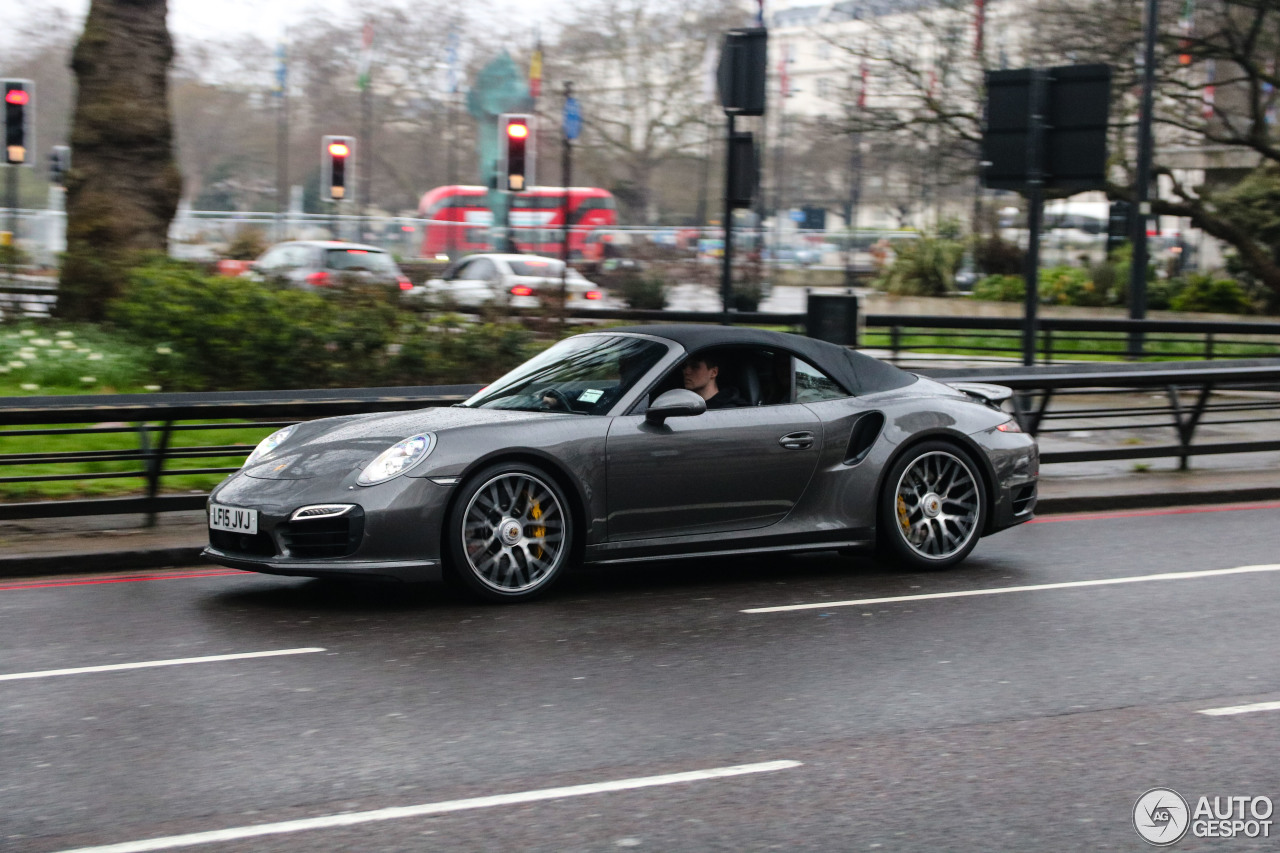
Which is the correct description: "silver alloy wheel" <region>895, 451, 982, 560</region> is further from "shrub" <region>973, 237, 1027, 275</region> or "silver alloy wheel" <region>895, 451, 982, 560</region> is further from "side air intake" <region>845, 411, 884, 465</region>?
"shrub" <region>973, 237, 1027, 275</region>

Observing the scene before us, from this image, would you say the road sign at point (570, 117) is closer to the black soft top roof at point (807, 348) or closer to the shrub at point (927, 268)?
the black soft top roof at point (807, 348)

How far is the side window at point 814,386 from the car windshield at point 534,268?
60.3 ft

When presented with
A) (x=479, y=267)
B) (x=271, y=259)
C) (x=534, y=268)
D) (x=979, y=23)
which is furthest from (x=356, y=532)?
(x=979, y=23)

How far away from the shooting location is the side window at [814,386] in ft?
26.7

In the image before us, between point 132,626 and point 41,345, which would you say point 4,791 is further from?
point 41,345

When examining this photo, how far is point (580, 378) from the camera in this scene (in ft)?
25.8

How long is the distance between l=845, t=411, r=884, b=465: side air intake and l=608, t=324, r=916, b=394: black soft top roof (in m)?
0.18

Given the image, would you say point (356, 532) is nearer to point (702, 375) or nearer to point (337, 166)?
point (702, 375)

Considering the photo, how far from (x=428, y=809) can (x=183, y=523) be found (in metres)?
5.62

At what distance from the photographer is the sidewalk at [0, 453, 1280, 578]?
8.34m

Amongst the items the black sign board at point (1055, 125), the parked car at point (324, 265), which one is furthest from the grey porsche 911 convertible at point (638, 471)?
the parked car at point (324, 265)

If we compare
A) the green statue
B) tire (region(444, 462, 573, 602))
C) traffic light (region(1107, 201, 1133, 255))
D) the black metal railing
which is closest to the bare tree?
the green statue

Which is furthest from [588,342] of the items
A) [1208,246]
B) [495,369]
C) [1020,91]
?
[1208,246]

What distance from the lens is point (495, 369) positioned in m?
14.9
